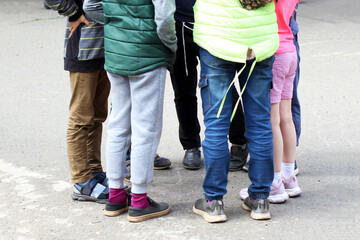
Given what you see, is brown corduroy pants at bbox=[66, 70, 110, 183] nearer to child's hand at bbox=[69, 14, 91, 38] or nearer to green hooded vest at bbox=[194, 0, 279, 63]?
child's hand at bbox=[69, 14, 91, 38]

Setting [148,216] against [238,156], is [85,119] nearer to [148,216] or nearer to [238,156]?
[148,216]

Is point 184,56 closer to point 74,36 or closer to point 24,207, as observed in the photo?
point 74,36

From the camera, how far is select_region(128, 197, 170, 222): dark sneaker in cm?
406

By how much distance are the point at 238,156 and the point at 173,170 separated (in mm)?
527

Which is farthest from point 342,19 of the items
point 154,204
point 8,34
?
point 154,204

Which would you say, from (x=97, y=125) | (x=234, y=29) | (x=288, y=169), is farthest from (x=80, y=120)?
(x=288, y=169)

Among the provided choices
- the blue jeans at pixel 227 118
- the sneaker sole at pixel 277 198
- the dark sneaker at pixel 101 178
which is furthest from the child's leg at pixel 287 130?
the dark sneaker at pixel 101 178

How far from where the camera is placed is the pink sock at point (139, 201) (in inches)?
161

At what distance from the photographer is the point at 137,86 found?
12.9 feet

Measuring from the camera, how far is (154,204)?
13.6 ft

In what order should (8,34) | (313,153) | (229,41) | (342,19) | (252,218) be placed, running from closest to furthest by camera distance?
(229,41) < (252,218) < (313,153) < (8,34) < (342,19)

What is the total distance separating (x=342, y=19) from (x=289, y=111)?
7.23 metres

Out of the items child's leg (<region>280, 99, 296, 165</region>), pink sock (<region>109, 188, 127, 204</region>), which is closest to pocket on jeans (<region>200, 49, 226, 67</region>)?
child's leg (<region>280, 99, 296, 165</region>)

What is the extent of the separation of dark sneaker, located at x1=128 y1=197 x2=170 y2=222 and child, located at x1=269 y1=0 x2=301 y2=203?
0.76 m
